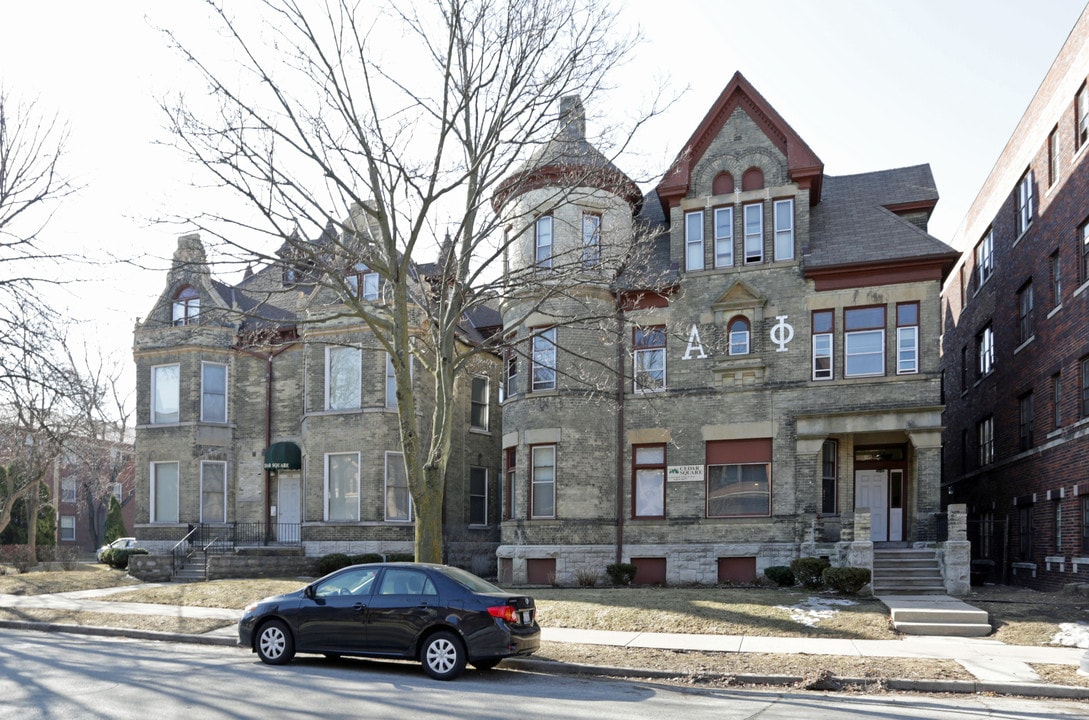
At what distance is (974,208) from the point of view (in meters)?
33.8

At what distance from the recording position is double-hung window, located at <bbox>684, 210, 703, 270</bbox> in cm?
2452

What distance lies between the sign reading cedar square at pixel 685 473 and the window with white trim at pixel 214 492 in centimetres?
1479

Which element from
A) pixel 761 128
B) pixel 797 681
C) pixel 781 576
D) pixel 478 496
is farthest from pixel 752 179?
pixel 797 681

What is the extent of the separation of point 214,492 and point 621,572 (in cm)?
1443

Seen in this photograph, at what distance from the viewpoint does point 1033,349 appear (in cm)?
2419

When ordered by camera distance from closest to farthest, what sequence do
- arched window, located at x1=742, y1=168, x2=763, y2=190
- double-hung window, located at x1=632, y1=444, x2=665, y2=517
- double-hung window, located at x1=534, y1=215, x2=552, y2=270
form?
1. arched window, located at x1=742, y1=168, x2=763, y2=190
2. double-hung window, located at x1=632, y1=444, x2=665, y2=517
3. double-hung window, located at x1=534, y1=215, x2=552, y2=270

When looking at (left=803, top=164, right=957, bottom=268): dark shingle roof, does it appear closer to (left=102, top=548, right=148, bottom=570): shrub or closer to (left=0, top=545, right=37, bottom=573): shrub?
(left=102, top=548, right=148, bottom=570): shrub

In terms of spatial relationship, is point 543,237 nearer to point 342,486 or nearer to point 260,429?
Answer: point 342,486

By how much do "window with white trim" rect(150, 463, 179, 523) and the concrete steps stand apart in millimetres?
22527

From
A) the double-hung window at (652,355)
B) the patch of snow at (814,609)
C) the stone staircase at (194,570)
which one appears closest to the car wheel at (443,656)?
the patch of snow at (814,609)

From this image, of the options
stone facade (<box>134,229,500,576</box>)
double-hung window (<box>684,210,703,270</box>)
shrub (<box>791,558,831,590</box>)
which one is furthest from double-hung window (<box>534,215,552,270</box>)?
shrub (<box>791,558,831,590</box>)

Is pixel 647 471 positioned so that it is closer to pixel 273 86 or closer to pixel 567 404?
pixel 567 404

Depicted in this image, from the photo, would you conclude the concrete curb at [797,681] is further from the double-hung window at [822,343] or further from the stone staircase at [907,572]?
the double-hung window at [822,343]

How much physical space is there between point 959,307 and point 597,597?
22.2 m
